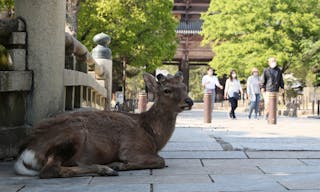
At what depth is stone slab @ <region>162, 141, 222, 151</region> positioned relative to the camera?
6.96 metres

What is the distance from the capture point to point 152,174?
482 centimetres

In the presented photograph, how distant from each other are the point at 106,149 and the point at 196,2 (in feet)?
120

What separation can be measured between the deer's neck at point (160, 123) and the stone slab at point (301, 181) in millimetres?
1446

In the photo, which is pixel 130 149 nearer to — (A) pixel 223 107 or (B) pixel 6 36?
(B) pixel 6 36

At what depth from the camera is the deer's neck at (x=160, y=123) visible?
5.55m

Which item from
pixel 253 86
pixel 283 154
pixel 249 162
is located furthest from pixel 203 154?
pixel 253 86

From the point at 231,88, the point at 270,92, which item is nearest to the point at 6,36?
the point at 270,92

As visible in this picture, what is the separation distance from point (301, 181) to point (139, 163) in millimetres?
1543

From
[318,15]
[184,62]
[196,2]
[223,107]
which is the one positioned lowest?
[223,107]

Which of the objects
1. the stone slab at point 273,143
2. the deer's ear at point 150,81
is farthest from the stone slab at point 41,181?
the stone slab at point 273,143

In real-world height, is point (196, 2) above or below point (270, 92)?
above

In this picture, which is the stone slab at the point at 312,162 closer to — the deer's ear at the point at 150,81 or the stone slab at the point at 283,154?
the stone slab at the point at 283,154

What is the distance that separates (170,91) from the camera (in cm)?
557

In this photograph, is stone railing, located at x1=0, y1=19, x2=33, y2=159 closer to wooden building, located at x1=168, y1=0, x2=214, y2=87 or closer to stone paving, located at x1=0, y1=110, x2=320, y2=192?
stone paving, located at x1=0, y1=110, x2=320, y2=192
